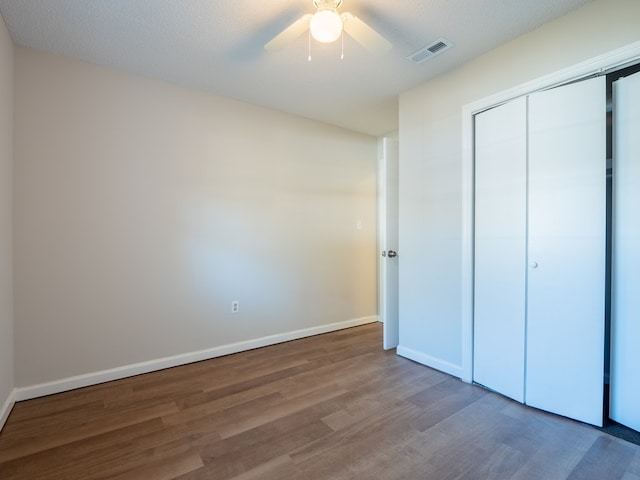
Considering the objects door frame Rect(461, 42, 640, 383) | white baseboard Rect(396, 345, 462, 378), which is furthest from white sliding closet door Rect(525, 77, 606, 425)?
white baseboard Rect(396, 345, 462, 378)

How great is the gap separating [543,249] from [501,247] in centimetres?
25

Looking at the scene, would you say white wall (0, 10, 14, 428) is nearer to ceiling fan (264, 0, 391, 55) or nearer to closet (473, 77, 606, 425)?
ceiling fan (264, 0, 391, 55)

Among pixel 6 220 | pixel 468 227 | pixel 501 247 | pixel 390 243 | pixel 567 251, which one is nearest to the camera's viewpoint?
pixel 567 251

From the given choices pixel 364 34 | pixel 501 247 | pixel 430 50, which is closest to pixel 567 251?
pixel 501 247

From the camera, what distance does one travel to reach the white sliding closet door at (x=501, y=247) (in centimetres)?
208

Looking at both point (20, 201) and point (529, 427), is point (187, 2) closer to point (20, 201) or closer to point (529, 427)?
point (20, 201)

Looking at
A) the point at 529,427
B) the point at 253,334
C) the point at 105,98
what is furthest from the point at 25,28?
the point at 529,427

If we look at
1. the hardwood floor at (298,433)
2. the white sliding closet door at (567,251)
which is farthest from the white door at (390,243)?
the white sliding closet door at (567,251)

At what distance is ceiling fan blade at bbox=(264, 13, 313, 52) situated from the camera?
164 cm

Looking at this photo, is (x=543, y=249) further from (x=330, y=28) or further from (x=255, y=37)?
(x=255, y=37)

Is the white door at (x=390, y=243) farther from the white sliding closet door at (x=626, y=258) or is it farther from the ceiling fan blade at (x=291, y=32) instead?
the white sliding closet door at (x=626, y=258)

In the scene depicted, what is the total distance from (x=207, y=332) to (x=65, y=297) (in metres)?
1.10

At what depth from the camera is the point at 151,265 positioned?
261 cm

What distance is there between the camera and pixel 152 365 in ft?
8.50
